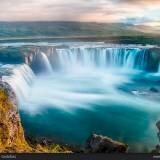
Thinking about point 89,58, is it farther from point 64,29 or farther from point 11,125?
point 11,125

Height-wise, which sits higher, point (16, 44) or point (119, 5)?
point (119, 5)

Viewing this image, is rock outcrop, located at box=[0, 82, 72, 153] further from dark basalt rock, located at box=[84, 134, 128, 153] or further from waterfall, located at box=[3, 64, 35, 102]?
dark basalt rock, located at box=[84, 134, 128, 153]

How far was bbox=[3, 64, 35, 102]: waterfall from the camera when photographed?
3211mm

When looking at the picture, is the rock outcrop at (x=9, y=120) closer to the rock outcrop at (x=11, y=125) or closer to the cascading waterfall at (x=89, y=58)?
the rock outcrop at (x=11, y=125)

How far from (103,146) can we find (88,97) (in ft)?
1.22

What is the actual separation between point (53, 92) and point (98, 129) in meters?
0.39

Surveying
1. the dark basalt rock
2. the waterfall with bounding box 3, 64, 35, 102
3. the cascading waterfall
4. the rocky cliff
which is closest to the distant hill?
the cascading waterfall

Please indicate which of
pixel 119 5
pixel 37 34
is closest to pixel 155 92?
pixel 119 5

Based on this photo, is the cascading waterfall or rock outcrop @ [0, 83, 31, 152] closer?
rock outcrop @ [0, 83, 31, 152]

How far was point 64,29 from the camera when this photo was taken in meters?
3.32

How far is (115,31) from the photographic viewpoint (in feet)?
11.0

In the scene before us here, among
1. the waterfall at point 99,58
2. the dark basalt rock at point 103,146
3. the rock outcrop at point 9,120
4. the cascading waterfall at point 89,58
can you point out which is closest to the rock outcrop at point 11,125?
the rock outcrop at point 9,120

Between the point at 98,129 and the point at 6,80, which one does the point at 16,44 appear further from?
the point at 98,129

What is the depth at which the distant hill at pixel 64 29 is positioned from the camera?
3.30 m
